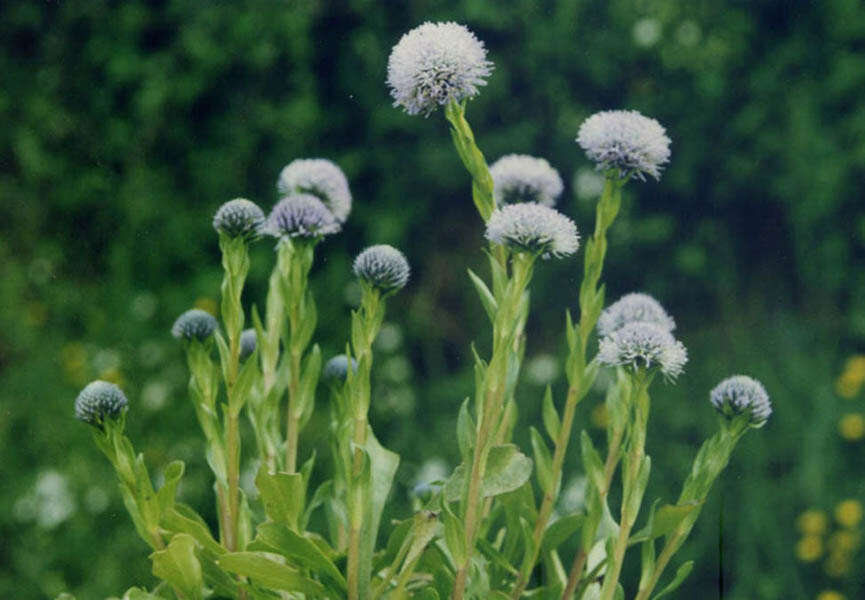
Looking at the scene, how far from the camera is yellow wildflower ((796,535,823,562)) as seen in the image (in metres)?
2.21

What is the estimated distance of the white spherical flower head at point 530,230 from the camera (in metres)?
0.82

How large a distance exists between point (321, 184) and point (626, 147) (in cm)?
38

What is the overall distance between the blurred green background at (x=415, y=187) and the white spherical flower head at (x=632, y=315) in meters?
1.37

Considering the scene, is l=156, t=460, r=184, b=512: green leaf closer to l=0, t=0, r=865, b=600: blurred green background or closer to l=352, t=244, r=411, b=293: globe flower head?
l=352, t=244, r=411, b=293: globe flower head

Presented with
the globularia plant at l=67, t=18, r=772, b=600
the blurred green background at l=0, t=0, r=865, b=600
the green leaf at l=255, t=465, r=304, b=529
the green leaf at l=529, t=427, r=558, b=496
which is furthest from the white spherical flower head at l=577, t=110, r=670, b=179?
the blurred green background at l=0, t=0, r=865, b=600

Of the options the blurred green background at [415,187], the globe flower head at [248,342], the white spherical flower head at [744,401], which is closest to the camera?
the white spherical flower head at [744,401]

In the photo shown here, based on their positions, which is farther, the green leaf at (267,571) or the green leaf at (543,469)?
the green leaf at (543,469)

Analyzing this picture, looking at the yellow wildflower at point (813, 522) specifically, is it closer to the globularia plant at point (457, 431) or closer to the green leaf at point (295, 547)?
the globularia plant at point (457, 431)

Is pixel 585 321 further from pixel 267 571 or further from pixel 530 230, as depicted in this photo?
pixel 267 571

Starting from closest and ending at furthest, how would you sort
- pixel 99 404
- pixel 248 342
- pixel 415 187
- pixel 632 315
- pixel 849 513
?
pixel 99 404 → pixel 632 315 → pixel 248 342 → pixel 849 513 → pixel 415 187

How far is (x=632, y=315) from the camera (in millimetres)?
1041

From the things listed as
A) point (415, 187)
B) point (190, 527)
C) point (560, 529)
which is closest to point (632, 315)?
point (560, 529)

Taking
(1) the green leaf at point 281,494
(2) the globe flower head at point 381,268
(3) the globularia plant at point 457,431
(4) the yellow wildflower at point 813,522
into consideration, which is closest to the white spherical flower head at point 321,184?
(3) the globularia plant at point 457,431

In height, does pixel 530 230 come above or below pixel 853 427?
below
